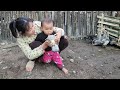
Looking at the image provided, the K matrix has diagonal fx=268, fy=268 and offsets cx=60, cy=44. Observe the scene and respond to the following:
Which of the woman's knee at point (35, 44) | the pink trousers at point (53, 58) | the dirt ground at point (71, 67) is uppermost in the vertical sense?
the woman's knee at point (35, 44)

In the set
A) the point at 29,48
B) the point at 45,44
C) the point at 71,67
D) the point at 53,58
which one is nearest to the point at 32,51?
the point at 29,48

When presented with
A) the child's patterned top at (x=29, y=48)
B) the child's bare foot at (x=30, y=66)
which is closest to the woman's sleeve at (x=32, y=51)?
the child's patterned top at (x=29, y=48)

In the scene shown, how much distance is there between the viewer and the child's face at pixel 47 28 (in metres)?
4.19

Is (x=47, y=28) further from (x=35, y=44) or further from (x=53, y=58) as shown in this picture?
(x=53, y=58)

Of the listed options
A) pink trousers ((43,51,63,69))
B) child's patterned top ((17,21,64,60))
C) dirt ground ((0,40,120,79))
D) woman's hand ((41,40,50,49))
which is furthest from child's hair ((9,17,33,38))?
dirt ground ((0,40,120,79))

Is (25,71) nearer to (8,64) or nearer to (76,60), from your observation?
(8,64)

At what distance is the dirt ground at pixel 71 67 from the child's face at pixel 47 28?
2.09 ft

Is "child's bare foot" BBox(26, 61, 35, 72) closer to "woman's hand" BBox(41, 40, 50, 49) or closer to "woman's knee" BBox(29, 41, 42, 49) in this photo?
→ "woman's knee" BBox(29, 41, 42, 49)

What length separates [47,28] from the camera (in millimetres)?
4242

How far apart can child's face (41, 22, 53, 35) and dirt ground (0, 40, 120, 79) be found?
64 centimetres

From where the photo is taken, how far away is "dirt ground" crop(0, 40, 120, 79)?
4441 millimetres

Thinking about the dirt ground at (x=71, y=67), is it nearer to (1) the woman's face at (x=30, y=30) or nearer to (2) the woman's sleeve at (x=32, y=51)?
(2) the woman's sleeve at (x=32, y=51)

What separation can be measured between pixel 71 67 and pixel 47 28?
922 millimetres
